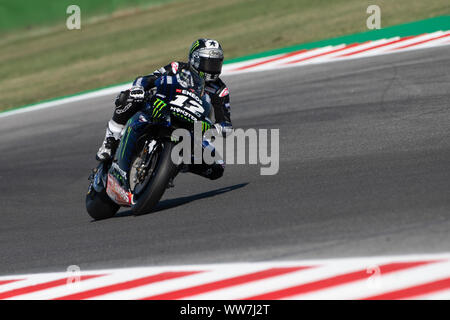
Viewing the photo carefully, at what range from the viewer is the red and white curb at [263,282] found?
5.24 metres

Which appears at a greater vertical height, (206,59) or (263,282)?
(206,59)

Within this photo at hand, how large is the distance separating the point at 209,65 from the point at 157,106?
2.02ft

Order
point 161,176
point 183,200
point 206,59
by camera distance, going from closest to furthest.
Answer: point 161,176 < point 206,59 < point 183,200

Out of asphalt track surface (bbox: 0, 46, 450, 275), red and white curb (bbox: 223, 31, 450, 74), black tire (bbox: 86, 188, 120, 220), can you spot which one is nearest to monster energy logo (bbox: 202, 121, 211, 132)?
asphalt track surface (bbox: 0, 46, 450, 275)

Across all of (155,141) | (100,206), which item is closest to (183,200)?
(100,206)

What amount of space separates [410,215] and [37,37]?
2035cm

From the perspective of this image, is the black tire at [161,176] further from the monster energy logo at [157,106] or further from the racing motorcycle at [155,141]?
the monster energy logo at [157,106]

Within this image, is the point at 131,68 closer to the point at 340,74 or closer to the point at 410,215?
the point at 340,74

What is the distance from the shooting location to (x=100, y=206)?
865 cm

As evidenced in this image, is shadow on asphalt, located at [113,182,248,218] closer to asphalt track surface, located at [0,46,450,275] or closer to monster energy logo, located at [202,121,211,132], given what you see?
asphalt track surface, located at [0,46,450,275]

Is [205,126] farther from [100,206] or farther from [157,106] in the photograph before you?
[100,206]

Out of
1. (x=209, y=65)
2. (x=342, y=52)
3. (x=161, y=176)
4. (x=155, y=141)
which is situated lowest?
(x=161, y=176)

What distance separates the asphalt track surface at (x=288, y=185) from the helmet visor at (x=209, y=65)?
1284 millimetres

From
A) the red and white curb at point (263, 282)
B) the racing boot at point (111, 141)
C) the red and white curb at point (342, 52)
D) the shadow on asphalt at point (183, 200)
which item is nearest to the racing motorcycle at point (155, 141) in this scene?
the racing boot at point (111, 141)
